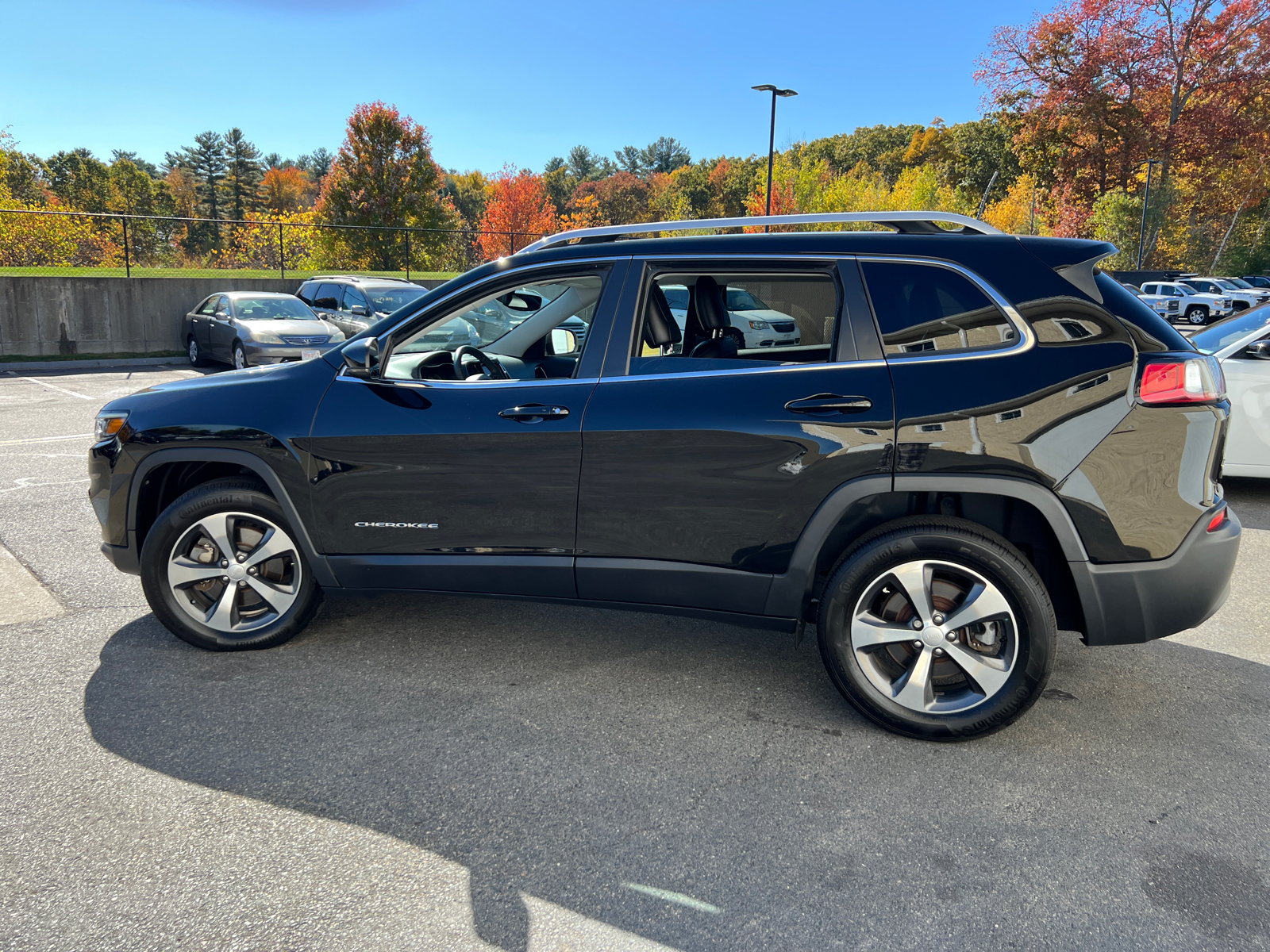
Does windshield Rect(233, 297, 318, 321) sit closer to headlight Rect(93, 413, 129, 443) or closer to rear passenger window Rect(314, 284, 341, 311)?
rear passenger window Rect(314, 284, 341, 311)

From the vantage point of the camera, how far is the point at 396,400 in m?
3.74

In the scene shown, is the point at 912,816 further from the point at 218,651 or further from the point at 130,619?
the point at 130,619

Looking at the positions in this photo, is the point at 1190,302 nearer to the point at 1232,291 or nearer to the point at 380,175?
the point at 1232,291

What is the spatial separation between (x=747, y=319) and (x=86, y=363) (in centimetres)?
1785

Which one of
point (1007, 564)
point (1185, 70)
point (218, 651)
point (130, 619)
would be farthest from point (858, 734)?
point (1185, 70)

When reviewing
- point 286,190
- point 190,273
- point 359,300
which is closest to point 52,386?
point 359,300

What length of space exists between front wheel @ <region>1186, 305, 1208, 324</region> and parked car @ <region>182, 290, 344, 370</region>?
34.3 meters

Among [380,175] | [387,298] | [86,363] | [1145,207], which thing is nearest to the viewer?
[387,298]

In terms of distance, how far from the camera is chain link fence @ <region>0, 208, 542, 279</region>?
20047 millimetres

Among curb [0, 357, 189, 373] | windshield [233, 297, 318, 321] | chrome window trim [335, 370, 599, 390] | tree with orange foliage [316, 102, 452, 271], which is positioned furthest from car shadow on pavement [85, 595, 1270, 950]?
tree with orange foliage [316, 102, 452, 271]

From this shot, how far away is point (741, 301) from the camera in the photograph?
3.94 meters

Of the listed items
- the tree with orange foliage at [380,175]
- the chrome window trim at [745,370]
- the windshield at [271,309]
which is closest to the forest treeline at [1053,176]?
the tree with orange foliage at [380,175]

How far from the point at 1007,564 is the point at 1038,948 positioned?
1256 mm

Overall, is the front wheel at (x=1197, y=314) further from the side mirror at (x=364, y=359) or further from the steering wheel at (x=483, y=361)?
the side mirror at (x=364, y=359)
